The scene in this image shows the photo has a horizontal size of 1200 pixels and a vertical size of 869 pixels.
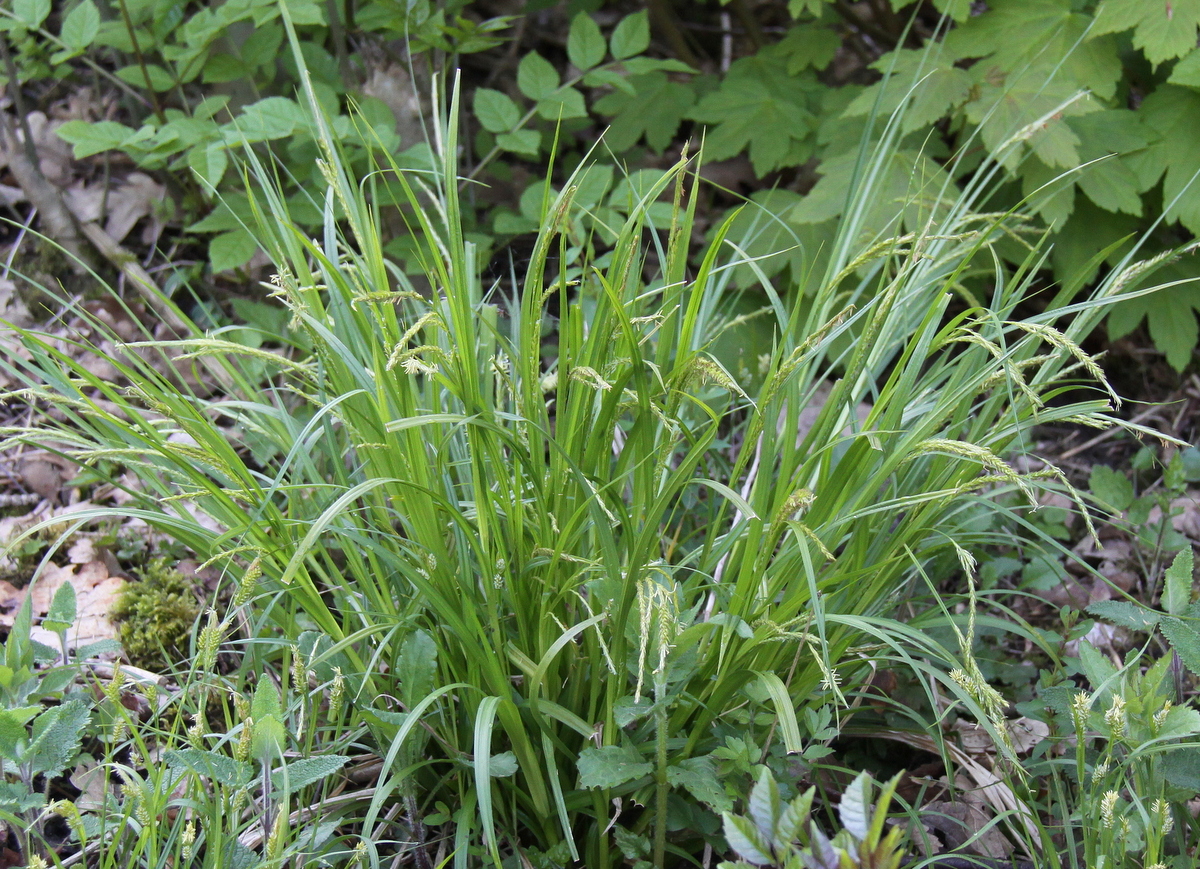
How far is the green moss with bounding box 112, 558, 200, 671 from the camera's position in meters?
1.73

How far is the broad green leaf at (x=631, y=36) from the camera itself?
2.36m

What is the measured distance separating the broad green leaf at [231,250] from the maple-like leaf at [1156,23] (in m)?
1.97

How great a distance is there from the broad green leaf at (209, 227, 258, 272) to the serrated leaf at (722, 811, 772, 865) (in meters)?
1.76

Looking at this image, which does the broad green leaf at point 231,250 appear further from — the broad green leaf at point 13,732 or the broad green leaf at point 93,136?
the broad green leaf at point 13,732

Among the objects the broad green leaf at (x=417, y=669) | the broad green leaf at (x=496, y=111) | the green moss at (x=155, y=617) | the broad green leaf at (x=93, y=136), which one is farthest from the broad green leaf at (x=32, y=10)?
the broad green leaf at (x=417, y=669)

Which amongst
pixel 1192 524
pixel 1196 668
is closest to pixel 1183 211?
pixel 1192 524

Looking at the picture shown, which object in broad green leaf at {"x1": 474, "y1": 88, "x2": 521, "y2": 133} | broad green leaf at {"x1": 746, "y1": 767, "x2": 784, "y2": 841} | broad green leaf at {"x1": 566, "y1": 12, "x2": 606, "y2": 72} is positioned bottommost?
broad green leaf at {"x1": 746, "y1": 767, "x2": 784, "y2": 841}

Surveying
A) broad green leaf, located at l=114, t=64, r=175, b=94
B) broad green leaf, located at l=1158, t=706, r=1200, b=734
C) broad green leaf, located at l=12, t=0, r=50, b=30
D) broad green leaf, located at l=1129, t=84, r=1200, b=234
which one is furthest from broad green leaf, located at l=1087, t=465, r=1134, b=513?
broad green leaf, located at l=12, t=0, r=50, b=30

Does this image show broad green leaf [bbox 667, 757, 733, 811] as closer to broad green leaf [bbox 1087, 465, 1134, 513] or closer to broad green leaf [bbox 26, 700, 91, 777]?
broad green leaf [bbox 26, 700, 91, 777]

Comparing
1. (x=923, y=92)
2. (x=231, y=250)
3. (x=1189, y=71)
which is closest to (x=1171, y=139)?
(x=1189, y=71)

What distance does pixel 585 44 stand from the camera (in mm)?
2350

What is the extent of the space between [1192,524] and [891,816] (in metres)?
1.39

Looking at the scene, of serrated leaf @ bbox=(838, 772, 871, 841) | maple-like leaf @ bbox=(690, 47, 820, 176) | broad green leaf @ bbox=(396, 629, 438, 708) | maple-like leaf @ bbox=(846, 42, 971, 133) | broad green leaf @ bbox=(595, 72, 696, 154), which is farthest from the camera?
broad green leaf @ bbox=(595, 72, 696, 154)

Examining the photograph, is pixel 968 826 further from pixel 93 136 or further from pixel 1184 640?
pixel 93 136
